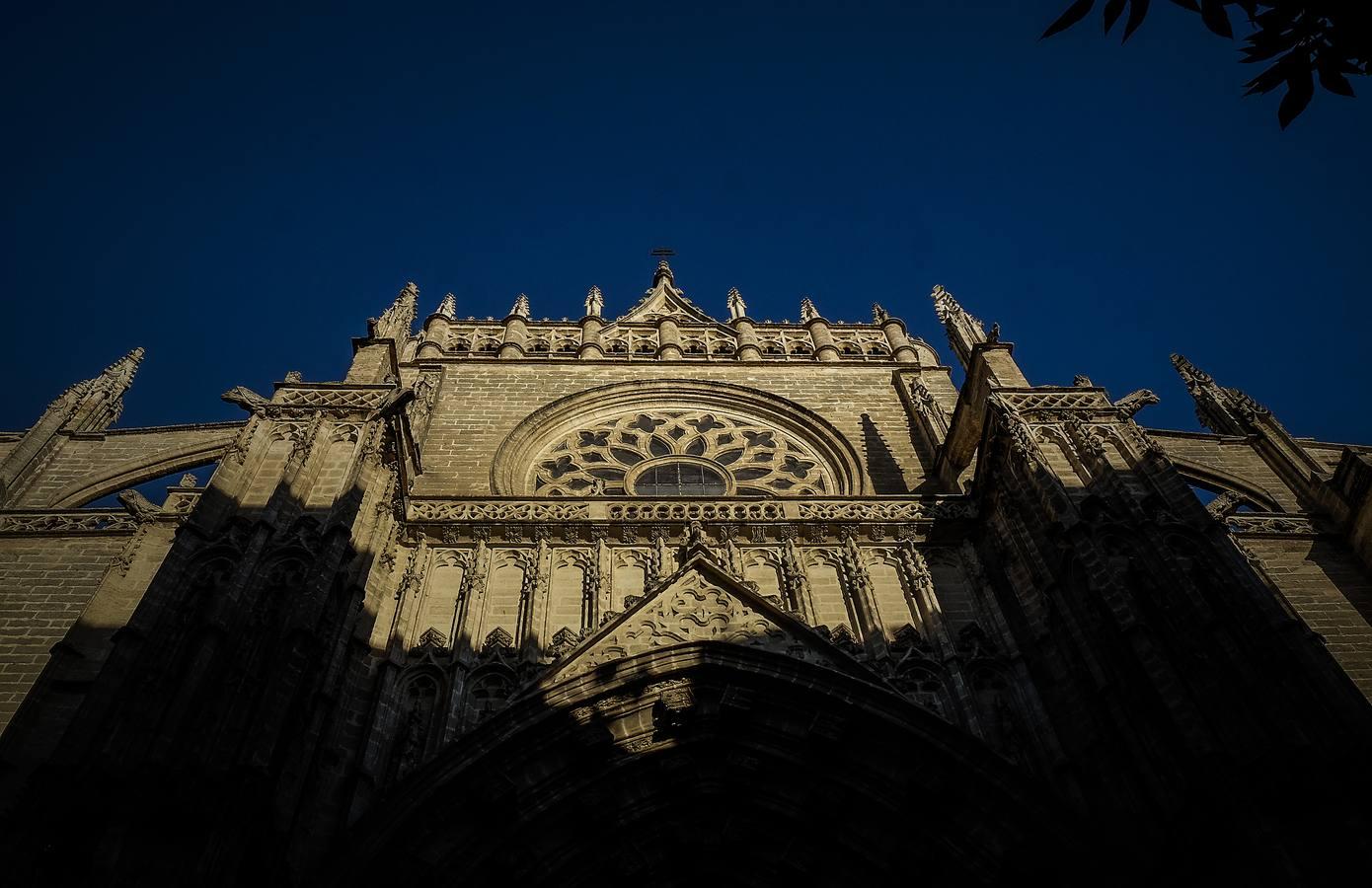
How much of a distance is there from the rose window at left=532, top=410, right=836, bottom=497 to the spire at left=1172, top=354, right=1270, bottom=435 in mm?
6976

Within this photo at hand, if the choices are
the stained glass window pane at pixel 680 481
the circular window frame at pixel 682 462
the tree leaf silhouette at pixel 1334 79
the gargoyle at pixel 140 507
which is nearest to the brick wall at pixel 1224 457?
the circular window frame at pixel 682 462

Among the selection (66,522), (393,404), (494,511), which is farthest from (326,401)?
(66,522)

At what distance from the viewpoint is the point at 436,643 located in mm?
10586

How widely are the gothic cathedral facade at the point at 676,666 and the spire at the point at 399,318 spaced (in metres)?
0.64

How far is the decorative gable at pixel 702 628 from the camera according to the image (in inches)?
407

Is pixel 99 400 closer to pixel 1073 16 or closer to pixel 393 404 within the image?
pixel 393 404

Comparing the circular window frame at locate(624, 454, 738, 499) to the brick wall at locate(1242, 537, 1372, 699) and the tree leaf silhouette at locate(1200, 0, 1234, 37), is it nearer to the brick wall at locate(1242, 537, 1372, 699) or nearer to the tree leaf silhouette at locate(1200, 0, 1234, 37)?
the brick wall at locate(1242, 537, 1372, 699)

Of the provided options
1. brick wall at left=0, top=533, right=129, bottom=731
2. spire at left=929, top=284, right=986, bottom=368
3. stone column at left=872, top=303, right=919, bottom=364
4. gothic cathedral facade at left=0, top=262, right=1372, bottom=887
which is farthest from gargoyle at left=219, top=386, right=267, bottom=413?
stone column at left=872, top=303, right=919, bottom=364

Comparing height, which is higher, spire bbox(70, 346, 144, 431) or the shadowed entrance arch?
spire bbox(70, 346, 144, 431)

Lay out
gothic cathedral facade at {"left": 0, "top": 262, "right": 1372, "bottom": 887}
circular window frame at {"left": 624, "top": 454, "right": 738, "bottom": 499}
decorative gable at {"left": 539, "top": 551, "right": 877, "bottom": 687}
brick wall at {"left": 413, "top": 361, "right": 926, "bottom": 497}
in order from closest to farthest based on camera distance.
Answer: gothic cathedral facade at {"left": 0, "top": 262, "right": 1372, "bottom": 887}, decorative gable at {"left": 539, "top": 551, "right": 877, "bottom": 687}, brick wall at {"left": 413, "top": 361, "right": 926, "bottom": 497}, circular window frame at {"left": 624, "top": 454, "right": 738, "bottom": 499}

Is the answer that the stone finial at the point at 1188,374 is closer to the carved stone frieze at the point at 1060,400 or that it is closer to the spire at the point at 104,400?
the carved stone frieze at the point at 1060,400

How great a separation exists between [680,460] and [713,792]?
294 inches

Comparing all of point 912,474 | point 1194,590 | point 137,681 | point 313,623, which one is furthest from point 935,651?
point 137,681

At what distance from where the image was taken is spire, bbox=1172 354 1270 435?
1639 cm
